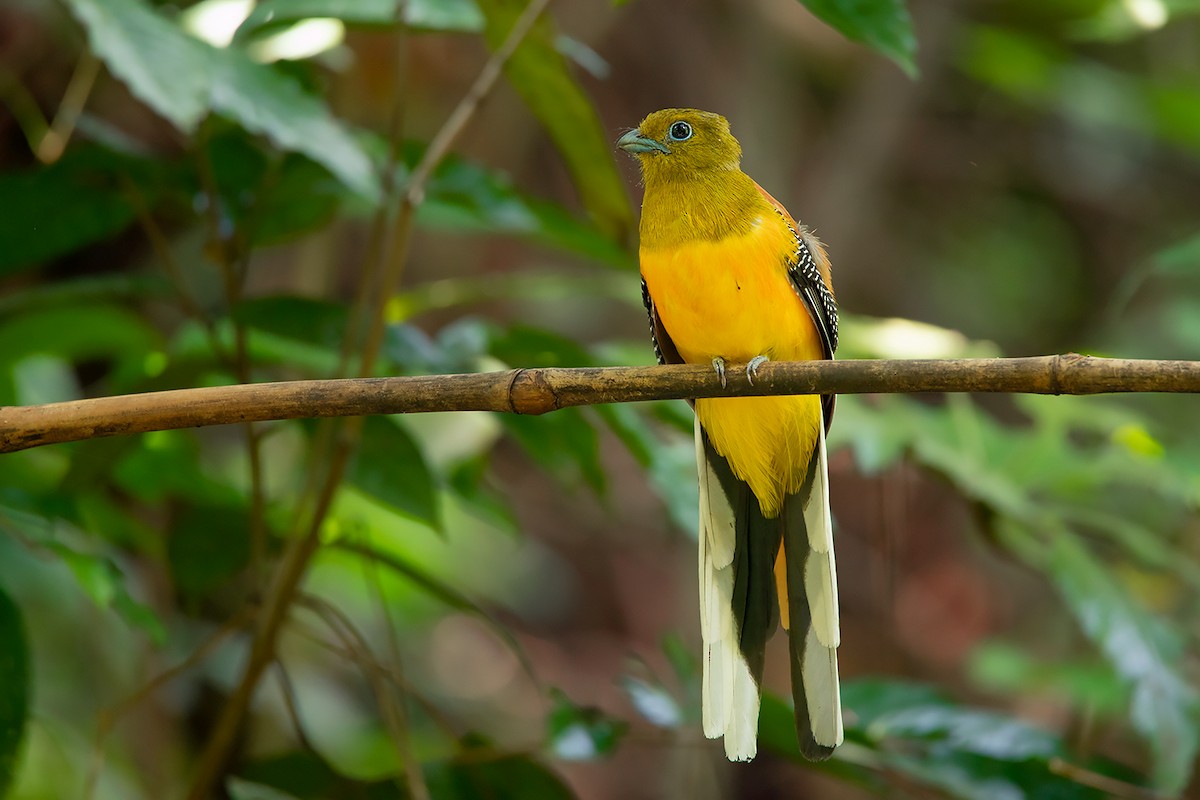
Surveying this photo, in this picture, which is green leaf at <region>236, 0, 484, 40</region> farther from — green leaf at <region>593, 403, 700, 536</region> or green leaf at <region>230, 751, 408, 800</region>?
green leaf at <region>230, 751, 408, 800</region>

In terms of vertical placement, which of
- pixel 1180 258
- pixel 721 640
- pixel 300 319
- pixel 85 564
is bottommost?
pixel 721 640

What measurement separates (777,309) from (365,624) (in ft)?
9.22

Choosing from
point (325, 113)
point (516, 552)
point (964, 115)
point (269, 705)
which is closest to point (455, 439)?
point (269, 705)

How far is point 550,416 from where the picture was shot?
2.54 metres

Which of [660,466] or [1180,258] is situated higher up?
[1180,258]

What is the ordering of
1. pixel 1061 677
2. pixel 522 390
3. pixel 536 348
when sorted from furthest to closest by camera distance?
pixel 1061 677, pixel 536 348, pixel 522 390

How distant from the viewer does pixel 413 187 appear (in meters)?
2.10

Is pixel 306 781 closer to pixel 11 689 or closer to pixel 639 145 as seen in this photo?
pixel 11 689

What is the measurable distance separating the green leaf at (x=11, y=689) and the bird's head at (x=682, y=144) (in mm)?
1368

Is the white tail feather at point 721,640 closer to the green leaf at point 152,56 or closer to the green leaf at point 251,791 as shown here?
the green leaf at point 251,791

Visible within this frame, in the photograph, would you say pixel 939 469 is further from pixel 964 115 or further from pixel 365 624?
pixel 964 115

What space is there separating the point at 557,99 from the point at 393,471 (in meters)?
0.80

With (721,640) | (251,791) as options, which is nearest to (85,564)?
(251,791)

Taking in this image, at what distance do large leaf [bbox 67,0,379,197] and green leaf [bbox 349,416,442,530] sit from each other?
0.49 metres
